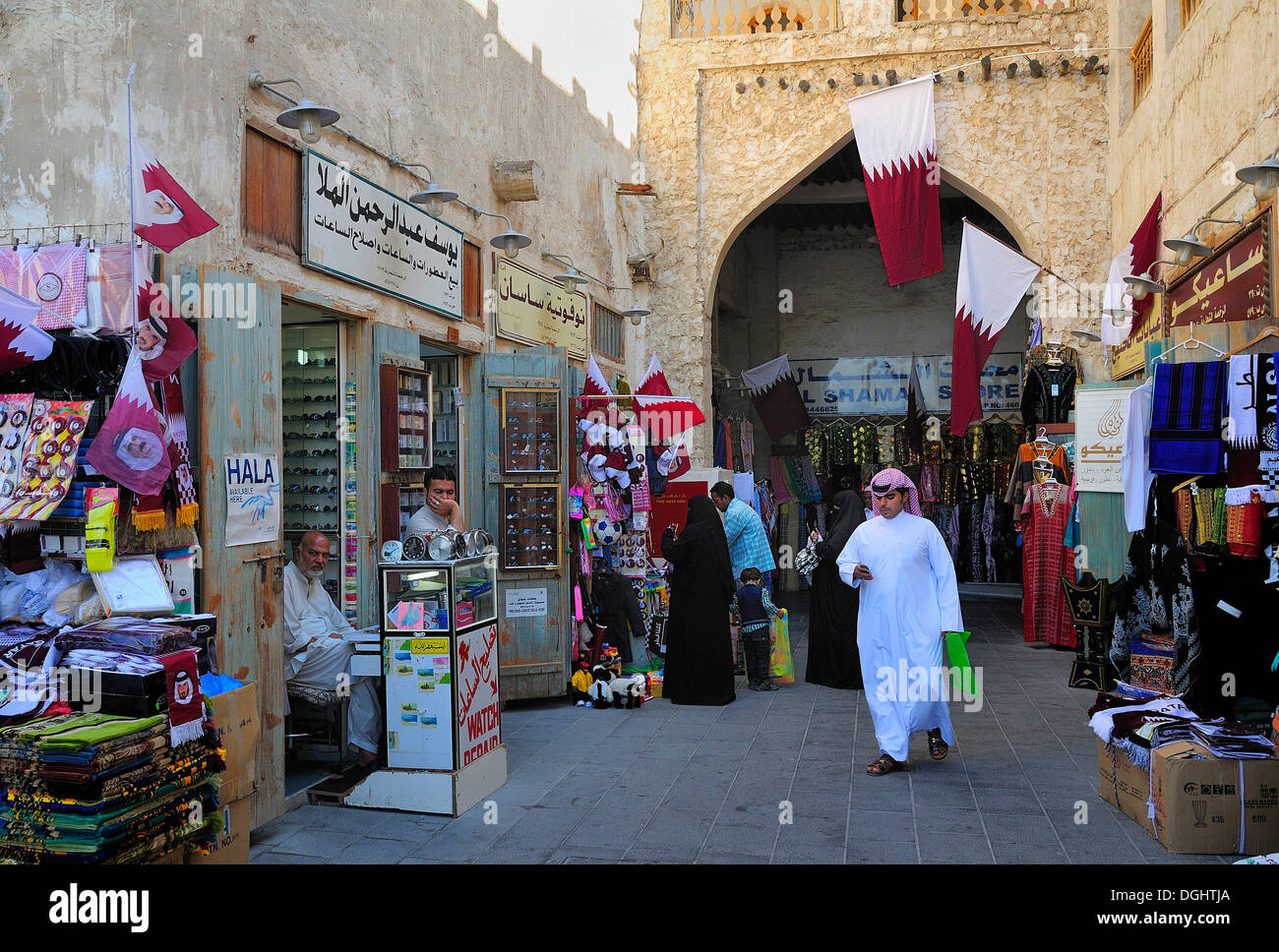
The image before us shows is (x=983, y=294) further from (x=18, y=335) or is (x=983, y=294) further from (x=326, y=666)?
(x=18, y=335)

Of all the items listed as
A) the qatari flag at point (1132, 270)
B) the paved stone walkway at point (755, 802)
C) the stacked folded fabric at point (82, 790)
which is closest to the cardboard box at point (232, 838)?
the paved stone walkway at point (755, 802)

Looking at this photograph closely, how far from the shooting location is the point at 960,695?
24.3 ft

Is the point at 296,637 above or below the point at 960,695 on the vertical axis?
above

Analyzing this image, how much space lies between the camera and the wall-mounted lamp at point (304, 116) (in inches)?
192

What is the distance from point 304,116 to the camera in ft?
16.2

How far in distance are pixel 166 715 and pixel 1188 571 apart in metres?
5.02

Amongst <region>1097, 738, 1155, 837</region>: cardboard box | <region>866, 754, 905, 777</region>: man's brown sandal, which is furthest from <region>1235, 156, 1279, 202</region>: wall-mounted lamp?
<region>866, 754, 905, 777</region>: man's brown sandal

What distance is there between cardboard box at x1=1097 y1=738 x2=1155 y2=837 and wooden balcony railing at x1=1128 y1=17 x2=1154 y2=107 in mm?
6966

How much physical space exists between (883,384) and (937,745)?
411 inches

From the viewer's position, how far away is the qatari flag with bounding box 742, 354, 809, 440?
48.5ft

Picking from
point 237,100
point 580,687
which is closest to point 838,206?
point 580,687

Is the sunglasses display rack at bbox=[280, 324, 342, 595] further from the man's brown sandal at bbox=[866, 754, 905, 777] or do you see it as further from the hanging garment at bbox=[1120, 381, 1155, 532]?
the hanging garment at bbox=[1120, 381, 1155, 532]
